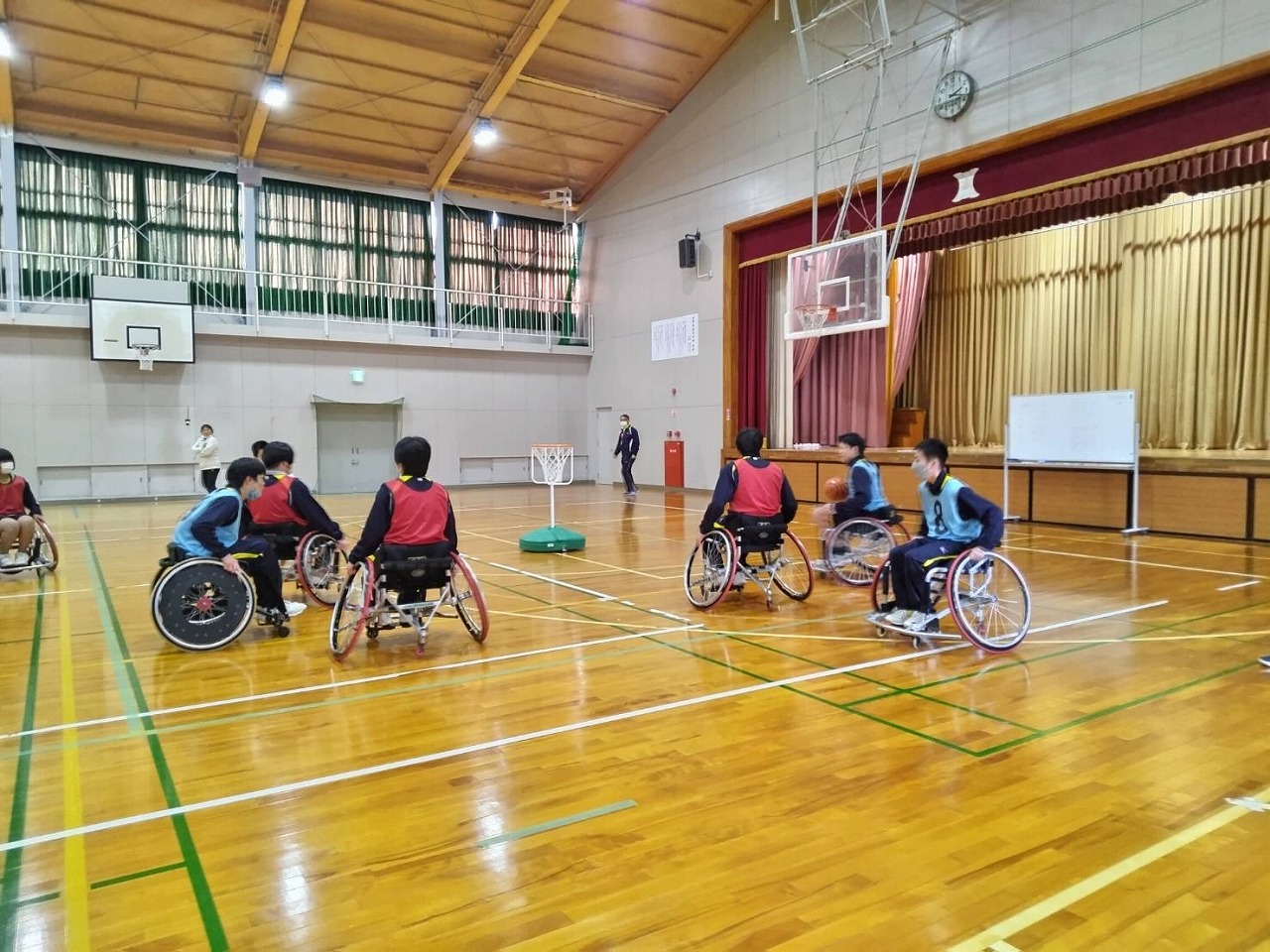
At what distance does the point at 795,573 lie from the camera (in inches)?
249

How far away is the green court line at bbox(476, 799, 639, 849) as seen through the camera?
2199 millimetres

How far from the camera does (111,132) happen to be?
44.0ft

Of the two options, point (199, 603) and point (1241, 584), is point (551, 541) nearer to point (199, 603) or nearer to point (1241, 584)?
point (199, 603)

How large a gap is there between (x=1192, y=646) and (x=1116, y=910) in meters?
2.82

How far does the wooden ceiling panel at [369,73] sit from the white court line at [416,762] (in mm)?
10915

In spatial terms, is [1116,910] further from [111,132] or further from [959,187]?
[111,132]

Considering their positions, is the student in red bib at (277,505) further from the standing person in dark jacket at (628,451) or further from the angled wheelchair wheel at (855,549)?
the standing person in dark jacket at (628,451)

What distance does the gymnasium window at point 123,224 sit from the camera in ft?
43.1

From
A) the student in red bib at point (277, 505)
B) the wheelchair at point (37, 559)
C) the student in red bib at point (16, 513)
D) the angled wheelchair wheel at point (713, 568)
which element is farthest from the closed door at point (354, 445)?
the angled wheelchair wheel at point (713, 568)

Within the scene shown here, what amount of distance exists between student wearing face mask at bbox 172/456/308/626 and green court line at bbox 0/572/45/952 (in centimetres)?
90

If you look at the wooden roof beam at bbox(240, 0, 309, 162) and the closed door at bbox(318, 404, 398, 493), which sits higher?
the wooden roof beam at bbox(240, 0, 309, 162)

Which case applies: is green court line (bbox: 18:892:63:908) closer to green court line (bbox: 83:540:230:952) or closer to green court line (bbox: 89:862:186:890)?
green court line (bbox: 89:862:186:890)

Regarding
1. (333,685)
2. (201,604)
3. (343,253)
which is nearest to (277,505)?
(201,604)

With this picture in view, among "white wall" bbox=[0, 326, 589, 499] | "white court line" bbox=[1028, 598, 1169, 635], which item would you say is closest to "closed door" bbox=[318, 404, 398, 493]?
"white wall" bbox=[0, 326, 589, 499]
